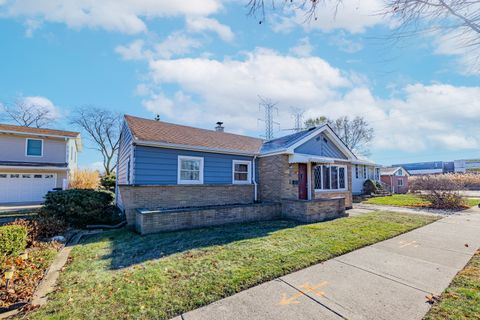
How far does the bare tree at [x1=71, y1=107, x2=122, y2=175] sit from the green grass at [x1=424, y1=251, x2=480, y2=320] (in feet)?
109

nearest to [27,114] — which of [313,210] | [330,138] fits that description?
[330,138]

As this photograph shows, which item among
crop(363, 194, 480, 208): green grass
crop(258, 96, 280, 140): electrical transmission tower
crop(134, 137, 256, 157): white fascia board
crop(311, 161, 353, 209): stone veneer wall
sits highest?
crop(258, 96, 280, 140): electrical transmission tower

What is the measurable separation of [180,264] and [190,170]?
604 cm

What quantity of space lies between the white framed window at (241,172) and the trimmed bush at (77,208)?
5909mm

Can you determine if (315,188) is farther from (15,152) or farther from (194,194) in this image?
(15,152)

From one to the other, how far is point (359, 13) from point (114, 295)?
604 cm

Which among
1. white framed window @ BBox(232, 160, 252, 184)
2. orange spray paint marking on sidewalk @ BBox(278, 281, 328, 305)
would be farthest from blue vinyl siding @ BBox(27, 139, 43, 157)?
orange spray paint marking on sidewalk @ BBox(278, 281, 328, 305)

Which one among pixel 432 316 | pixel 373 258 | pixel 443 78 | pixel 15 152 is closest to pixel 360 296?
pixel 432 316

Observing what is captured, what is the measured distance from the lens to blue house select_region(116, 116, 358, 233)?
8.90 metres

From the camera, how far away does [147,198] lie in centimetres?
916

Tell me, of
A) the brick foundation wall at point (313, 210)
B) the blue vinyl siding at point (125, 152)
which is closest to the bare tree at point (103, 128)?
the blue vinyl siding at point (125, 152)

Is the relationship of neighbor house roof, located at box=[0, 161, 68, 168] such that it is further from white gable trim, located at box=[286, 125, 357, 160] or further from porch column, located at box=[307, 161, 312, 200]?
porch column, located at box=[307, 161, 312, 200]

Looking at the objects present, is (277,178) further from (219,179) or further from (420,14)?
(420,14)

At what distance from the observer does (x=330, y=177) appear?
525 inches
